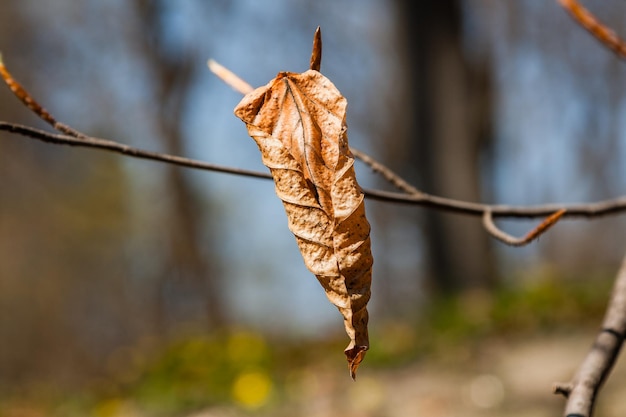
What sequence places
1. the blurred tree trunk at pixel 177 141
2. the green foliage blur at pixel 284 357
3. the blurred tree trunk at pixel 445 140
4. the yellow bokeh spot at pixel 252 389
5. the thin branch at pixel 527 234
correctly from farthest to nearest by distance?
the blurred tree trunk at pixel 177 141 < the blurred tree trunk at pixel 445 140 < the green foliage blur at pixel 284 357 < the yellow bokeh spot at pixel 252 389 < the thin branch at pixel 527 234

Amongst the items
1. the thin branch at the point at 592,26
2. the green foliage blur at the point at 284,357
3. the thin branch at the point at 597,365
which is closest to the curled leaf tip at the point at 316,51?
the thin branch at the point at 597,365

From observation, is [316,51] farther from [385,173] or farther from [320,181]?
[385,173]

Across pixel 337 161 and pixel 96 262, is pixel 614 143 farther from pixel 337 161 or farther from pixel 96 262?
pixel 337 161

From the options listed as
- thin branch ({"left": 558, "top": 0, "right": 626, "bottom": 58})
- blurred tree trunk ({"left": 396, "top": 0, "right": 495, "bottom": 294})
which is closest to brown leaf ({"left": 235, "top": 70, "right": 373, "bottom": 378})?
thin branch ({"left": 558, "top": 0, "right": 626, "bottom": 58})

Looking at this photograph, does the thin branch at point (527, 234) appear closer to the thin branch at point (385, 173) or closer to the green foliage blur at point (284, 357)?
the thin branch at point (385, 173)

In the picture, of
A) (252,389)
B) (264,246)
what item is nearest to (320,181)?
(252,389)

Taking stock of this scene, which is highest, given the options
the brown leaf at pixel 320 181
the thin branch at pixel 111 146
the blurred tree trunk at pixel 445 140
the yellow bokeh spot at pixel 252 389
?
the blurred tree trunk at pixel 445 140
